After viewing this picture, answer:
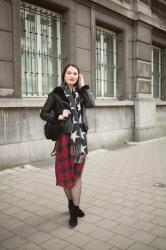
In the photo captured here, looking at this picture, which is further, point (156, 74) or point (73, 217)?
point (156, 74)

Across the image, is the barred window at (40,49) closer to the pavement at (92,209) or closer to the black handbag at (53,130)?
the pavement at (92,209)

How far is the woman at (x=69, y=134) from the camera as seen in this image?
10.8 ft

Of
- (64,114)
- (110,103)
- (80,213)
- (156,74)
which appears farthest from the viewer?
(156,74)

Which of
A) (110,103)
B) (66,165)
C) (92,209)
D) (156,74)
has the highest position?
(156,74)

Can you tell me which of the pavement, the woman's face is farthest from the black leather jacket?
the pavement

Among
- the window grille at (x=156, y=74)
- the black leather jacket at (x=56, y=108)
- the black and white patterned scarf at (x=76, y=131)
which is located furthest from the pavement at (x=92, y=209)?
the window grille at (x=156, y=74)

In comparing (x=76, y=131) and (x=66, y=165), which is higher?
(x=76, y=131)

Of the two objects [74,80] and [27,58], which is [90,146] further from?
[74,80]

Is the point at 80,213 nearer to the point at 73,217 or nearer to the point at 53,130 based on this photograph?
the point at 73,217

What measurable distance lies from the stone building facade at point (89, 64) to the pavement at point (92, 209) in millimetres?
994

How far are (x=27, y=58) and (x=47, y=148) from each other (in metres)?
2.15

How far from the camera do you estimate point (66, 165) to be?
11.0 feet

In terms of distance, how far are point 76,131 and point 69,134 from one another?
87 millimetres

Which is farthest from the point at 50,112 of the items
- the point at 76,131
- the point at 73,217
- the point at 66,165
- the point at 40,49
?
the point at 40,49
